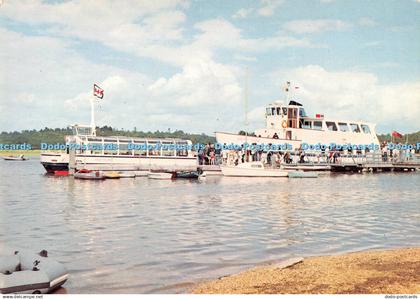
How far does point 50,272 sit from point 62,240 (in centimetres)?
510

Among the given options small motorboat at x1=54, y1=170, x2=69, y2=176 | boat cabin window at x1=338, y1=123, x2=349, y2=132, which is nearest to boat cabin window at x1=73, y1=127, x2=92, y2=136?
small motorboat at x1=54, y1=170, x2=69, y2=176

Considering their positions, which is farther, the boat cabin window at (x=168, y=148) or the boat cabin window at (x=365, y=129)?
the boat cabin window at (x=365, y=129)

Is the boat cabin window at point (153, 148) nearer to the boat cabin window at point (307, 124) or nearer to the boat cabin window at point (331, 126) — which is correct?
the boat cabin window at point (307, 124)

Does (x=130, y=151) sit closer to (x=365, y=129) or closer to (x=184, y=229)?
(x=365, y=129)

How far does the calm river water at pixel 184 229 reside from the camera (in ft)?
34.1

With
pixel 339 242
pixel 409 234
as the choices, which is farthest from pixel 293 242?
pixel 409 234

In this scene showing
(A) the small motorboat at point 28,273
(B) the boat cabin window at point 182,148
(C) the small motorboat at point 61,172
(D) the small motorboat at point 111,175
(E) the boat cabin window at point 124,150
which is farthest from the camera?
(B) the boat cabin window at point 182,148

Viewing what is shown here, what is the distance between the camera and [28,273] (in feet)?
27.2

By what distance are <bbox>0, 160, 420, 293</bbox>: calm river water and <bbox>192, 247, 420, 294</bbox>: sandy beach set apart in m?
1.06

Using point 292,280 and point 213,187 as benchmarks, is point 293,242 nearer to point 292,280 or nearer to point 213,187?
point 292,280

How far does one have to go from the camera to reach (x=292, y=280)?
28.0 ft

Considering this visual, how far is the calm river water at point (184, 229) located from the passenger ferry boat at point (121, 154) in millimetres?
13670

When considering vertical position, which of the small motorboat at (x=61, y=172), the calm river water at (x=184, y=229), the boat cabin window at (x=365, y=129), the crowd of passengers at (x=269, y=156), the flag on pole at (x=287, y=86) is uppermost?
the flag on pole at (x=287, y=86)

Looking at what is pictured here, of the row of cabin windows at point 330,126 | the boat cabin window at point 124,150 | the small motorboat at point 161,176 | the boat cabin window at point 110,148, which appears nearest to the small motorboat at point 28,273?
the small motorboat at point 161,176
